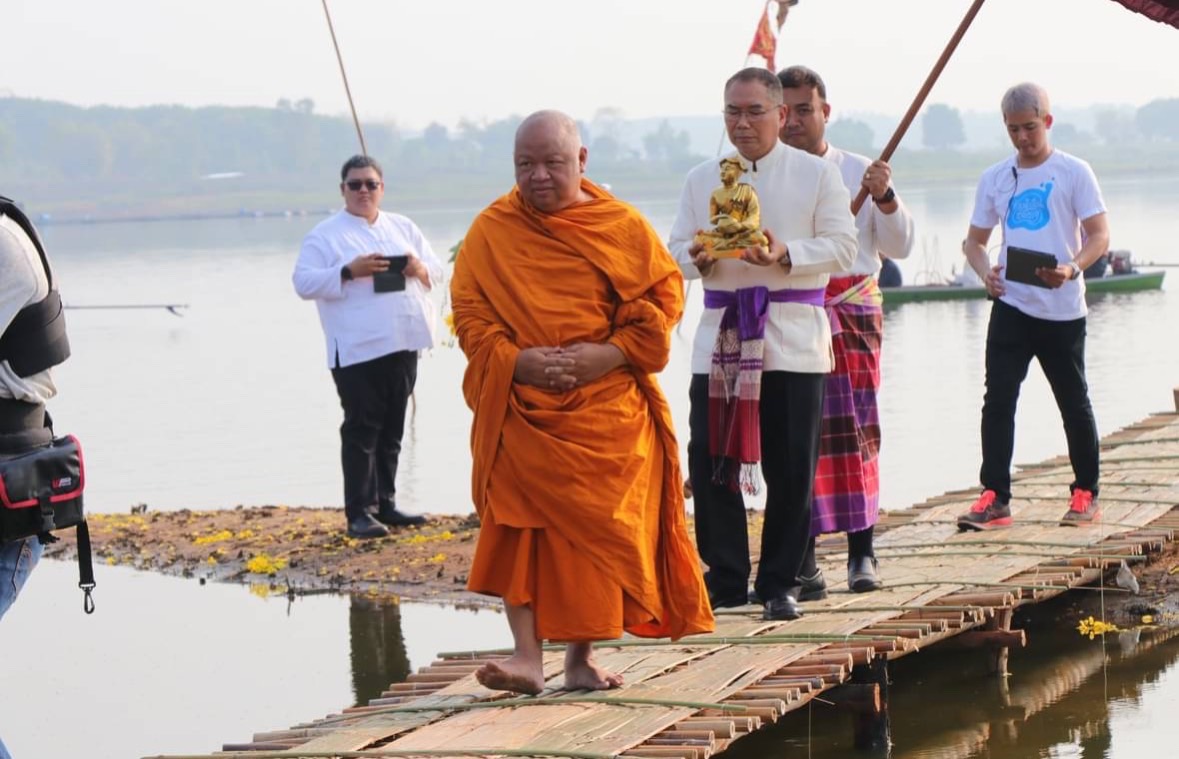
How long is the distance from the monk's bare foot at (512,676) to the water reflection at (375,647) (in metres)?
2.20

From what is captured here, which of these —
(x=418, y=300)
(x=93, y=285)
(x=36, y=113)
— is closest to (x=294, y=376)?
(x=418, y=300)

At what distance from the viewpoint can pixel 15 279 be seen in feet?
17.0

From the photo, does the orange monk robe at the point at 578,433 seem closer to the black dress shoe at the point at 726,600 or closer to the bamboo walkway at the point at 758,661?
the bamboo walkway at the point at 758,661

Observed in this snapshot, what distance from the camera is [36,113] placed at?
179750 mm

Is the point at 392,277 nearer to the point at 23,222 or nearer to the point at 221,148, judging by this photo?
the point at 23,222

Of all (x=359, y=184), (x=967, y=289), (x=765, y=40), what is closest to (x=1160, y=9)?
(x=359, y=184)

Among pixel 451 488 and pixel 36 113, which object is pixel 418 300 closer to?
pixel 451 488

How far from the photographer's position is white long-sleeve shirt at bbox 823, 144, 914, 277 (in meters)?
7.65

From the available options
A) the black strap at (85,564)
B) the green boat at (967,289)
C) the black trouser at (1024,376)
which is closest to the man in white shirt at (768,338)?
the black trouser at (1024,376)

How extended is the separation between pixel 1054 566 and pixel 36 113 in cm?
18068

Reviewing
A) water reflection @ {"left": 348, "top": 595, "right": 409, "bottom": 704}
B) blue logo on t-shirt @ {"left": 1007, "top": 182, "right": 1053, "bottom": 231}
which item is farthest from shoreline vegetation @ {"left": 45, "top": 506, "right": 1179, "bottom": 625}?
blue logo on t-shirt @ {"left": 1007, "top": 182, "right": 1053, "bottom": 231}

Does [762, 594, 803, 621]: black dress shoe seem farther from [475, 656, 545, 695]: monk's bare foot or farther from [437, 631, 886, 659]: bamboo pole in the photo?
[475, 656, 545, 695]: monk's bare foot

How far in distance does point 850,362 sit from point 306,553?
4.25 metres

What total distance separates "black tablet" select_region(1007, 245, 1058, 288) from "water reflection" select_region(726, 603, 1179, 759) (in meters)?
1.50
